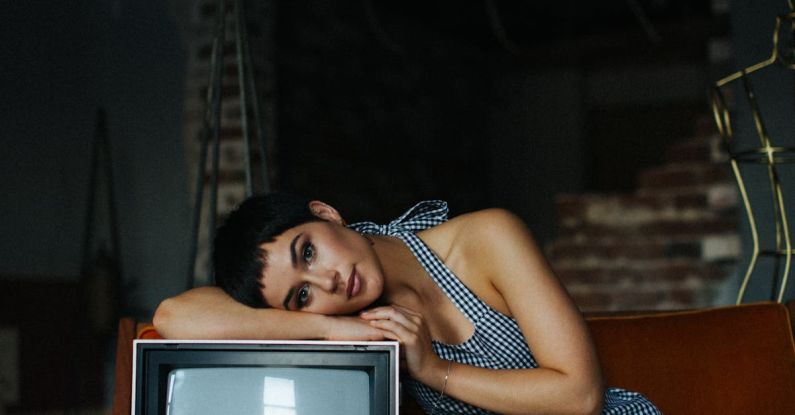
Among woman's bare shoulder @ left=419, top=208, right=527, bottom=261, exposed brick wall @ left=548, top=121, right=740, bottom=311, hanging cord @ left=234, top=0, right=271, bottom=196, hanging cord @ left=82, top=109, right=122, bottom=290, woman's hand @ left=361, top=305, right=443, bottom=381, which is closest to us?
woman's hand @ left=361, top=305, right=443, bottom=381

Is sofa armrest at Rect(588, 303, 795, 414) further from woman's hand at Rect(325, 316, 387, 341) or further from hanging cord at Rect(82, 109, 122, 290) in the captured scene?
hanging cord at Rect(82, 109, 122, 290)

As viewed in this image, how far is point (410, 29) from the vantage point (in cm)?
542

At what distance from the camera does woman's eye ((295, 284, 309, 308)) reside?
1.19m

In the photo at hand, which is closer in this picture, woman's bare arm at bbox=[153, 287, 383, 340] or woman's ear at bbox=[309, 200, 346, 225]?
woman's bare arm at bbox=[153, 287, 383, 340]

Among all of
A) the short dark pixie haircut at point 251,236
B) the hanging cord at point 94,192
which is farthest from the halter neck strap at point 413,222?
the hanging cord at point 94,192

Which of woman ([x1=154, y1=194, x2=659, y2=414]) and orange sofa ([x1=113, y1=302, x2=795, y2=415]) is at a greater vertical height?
woman ([x1=154, y1=194, x2=659, y2=414])

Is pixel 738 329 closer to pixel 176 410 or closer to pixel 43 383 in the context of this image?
pixel 176 410

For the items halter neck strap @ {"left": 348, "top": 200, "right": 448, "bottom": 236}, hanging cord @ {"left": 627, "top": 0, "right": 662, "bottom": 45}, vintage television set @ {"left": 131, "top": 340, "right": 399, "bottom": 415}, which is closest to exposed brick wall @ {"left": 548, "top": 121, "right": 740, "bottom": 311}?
hanging cord @ {"left": 627, "top": 0, "right": 662, "bottom": 45}

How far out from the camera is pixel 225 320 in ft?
4.01

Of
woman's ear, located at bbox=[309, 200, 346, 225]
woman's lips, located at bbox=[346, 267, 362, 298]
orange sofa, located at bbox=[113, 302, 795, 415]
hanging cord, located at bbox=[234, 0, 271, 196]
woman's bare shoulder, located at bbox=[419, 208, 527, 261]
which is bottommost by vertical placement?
orange sofa, located at bbox=[113, 302, 795, 415]

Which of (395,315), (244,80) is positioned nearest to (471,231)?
(395,315)

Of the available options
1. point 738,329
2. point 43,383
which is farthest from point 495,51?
point 738,329

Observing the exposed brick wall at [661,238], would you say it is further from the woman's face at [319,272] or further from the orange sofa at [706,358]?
the woman's face at [319,272]

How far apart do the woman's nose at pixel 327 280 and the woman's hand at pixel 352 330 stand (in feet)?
0.14
